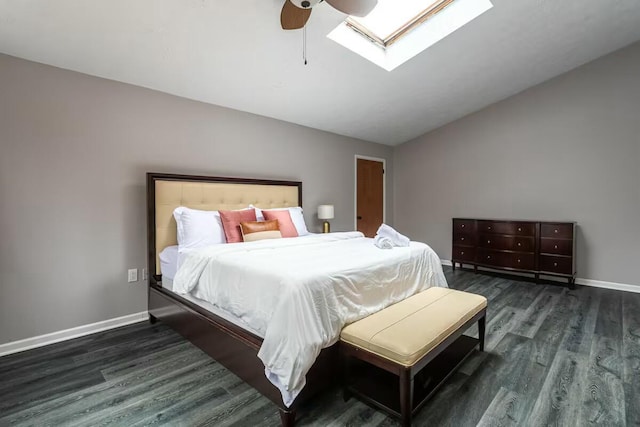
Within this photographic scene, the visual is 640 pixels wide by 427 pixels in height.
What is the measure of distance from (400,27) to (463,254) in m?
3.48

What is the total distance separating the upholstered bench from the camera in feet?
5.15

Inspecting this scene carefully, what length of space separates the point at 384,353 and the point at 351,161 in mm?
4114

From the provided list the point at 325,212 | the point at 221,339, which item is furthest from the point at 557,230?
the point at 221,339

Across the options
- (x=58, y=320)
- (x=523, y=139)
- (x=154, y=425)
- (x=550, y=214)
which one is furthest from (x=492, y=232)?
(x=58, y=320)

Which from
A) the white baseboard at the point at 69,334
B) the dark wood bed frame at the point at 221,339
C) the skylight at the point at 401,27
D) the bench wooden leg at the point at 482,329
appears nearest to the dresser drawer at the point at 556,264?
the bench wooden leg at the point at 482,329

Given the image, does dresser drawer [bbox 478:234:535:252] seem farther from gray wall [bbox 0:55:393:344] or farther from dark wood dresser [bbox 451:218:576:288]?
gray wall [bbox 0:55:393:344]

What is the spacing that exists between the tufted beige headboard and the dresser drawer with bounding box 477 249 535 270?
3254mm

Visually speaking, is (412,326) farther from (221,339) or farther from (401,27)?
(401,27)

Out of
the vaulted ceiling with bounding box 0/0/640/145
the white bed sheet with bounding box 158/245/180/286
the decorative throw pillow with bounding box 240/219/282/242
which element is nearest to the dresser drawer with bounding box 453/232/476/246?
the vaulted ceiling with bounding box 0/0/640/145

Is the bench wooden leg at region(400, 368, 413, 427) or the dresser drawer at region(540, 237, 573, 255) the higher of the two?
the dresser drawer at region(540, 237, 573, 255)

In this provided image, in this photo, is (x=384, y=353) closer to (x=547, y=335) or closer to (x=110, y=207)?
(x=547, y=335)

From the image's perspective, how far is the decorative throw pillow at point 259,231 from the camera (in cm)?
299

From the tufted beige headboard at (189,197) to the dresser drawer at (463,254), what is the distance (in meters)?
3.07

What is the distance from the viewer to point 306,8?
2.03 meters
